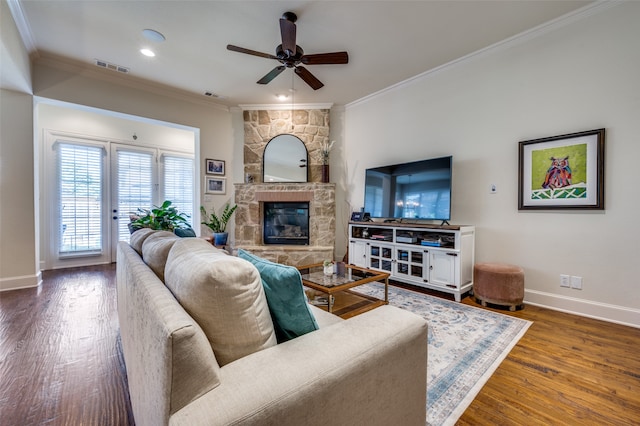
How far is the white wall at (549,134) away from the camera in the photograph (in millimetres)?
2338

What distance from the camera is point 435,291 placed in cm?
331

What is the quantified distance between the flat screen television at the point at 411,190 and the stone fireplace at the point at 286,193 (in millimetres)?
851

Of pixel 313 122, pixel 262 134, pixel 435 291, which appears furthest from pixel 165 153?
pixel 435 291

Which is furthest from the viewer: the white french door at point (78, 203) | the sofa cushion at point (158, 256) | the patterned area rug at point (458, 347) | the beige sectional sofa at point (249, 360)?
the white french door at point (78, 203)

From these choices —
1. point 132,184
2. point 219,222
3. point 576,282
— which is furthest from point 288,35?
point 132,184

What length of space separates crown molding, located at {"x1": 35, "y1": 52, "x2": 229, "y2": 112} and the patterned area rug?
449 centimetres

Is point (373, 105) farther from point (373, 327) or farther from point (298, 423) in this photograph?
point (298, 423)

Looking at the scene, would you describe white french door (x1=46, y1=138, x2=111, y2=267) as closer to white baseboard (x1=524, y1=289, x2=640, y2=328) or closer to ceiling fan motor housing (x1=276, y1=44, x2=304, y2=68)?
ceiling fan motor housing (x1=276, y1=44, x2=304, y2=68)

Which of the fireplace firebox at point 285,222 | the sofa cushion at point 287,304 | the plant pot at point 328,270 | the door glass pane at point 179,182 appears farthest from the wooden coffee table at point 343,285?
the door glass pane at point 179,182

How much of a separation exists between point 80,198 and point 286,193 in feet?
11.9

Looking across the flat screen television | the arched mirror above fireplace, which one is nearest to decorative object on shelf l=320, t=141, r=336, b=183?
the arched mirror above fireplace

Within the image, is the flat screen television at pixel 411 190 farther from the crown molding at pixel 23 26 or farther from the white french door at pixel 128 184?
the white french door at pixel 128 184

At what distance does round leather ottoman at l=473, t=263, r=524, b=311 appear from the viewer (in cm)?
264

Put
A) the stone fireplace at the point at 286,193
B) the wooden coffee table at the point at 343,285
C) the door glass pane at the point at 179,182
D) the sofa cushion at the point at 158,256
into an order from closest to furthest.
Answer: the sofa cushion at the point at 158,256 → the wooden coffee table at the point at 343,285 → the stone fireplace at the point at 286,193 → the door glass pane at the point at 179,182
